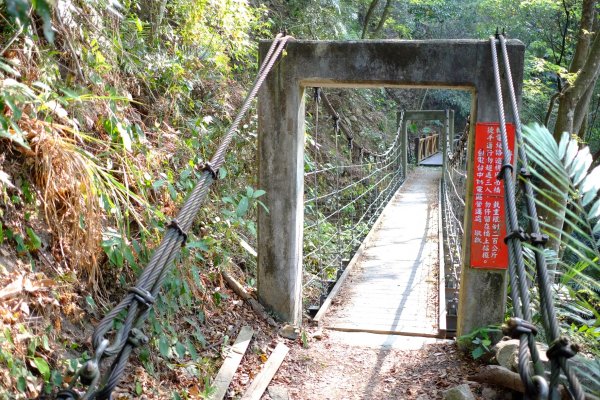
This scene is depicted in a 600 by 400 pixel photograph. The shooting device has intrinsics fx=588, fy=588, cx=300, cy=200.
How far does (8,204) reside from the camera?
190 centimetres

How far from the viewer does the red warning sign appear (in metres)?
3.03

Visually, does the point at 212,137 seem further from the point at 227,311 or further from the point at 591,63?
the point at 591,63

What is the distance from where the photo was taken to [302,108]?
322 cm

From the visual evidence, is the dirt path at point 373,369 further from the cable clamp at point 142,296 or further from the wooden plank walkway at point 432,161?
the wooden plank walkway at point 432,161

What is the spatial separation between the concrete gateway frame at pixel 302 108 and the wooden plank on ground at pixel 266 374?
1.17 ft

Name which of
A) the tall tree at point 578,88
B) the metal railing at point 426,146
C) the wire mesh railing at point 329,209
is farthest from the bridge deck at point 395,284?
the metal railing at point 426,146

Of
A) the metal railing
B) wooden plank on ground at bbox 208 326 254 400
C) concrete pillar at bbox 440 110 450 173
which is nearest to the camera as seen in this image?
wooden plank on ground at bbox 208 326 254 400

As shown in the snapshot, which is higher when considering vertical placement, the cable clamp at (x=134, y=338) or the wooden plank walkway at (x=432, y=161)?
the cable clamp at (x=134, y=338)

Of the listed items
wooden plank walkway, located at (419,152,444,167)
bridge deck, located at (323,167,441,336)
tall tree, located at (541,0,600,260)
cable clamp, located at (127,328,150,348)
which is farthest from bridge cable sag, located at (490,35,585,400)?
wooden plank walkway, located at (419,152,444,167)

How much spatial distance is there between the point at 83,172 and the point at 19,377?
77 centimetres

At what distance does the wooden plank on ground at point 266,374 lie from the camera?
2.45m

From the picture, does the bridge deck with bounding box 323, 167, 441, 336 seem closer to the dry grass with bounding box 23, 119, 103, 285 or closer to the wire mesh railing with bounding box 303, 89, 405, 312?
the wire mesh railing with bounding box 303, 89, 405, 312

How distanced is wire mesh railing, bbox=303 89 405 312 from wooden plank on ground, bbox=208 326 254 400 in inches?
40.2

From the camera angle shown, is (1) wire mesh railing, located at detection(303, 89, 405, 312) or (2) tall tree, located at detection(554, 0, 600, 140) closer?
(1) wire mesh railing, located at detection(303, 89, 405, 312)
